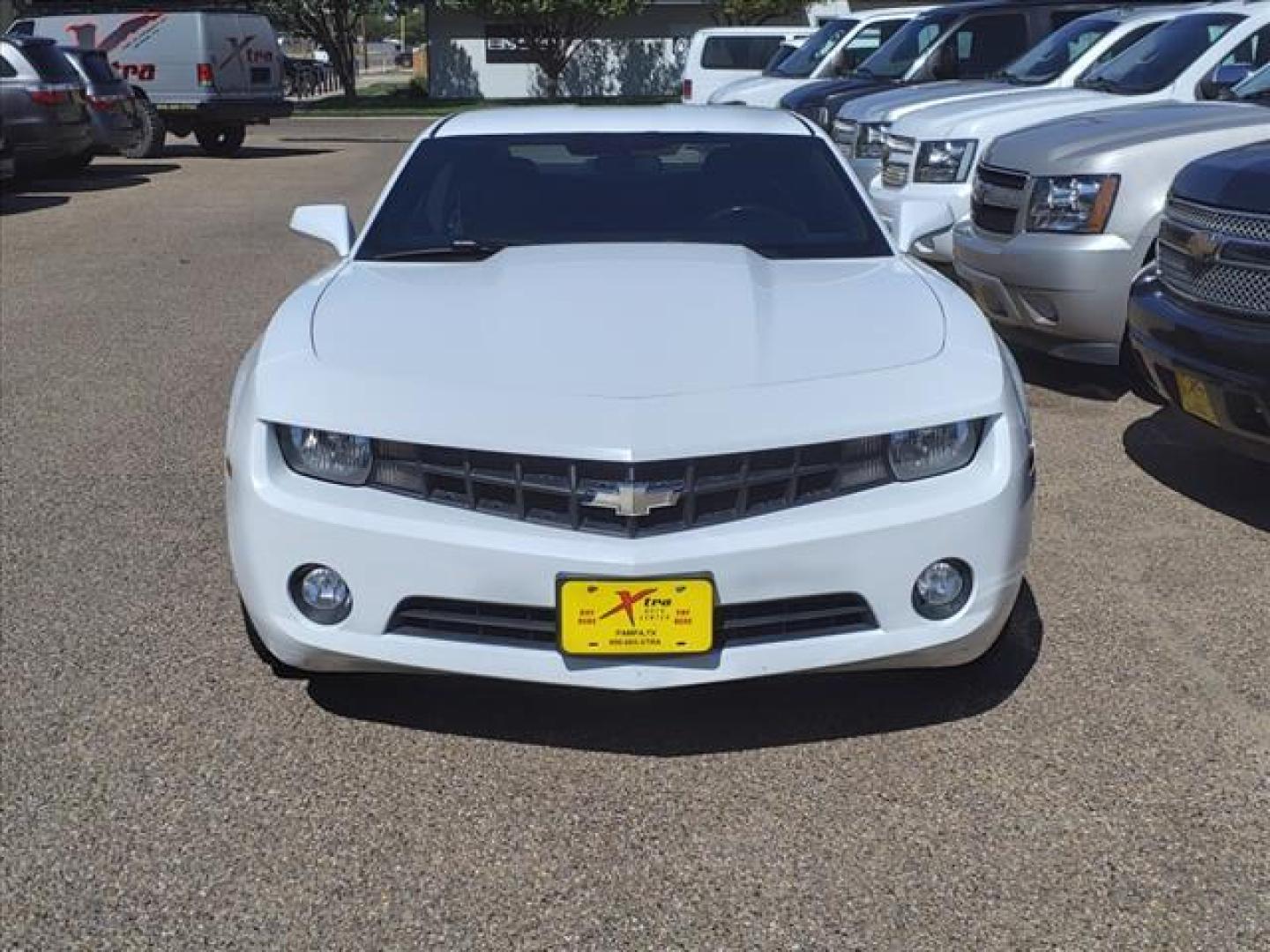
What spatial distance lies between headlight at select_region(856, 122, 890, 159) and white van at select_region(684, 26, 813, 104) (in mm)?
12480

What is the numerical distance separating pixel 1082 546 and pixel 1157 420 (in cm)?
179

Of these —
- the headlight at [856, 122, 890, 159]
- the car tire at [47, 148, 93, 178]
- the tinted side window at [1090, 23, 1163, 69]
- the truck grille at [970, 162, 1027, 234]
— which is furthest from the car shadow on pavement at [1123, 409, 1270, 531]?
the car tire at [47, 148, 93, 178]

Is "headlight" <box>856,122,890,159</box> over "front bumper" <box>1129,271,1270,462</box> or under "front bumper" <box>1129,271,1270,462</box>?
under

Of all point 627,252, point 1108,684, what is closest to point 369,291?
point 627,252

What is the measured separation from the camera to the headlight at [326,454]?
3084 millimetres

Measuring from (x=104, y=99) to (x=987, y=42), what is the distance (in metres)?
11.6

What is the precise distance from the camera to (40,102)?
50.5 feet

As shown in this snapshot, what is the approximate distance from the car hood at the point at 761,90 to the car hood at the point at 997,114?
615 centimetres

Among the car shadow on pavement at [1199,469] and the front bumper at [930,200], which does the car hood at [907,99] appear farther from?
the car shadow on pavement at [1199,469]

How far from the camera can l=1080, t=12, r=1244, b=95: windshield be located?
8.09m

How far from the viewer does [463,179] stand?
14.7ft

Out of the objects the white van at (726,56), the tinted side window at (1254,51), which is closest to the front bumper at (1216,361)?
the tinted side window at (1254,51)

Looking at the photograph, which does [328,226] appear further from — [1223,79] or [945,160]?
[1223,79]

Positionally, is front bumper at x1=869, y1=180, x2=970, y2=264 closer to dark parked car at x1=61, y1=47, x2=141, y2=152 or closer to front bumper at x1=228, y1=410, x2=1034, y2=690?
front bumper at x1=228, y1=410, x2=1034, y2=690
